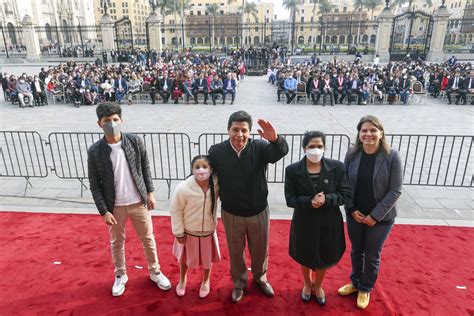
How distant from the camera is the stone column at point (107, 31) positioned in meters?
33.6

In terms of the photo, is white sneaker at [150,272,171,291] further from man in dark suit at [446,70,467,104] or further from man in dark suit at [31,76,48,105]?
man in dark suit at [446,70,467,104]

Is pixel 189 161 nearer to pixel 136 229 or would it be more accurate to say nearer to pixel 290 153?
pixel 290 153

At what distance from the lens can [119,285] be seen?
3.58 meters

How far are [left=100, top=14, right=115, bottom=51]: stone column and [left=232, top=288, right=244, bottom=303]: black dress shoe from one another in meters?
36.4

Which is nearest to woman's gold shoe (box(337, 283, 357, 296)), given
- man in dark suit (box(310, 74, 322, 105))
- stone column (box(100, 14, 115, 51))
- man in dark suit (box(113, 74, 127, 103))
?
man in dark suit (box(310, 74, 322, 105))

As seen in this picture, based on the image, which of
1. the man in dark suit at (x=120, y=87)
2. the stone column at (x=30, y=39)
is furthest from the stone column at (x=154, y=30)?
the man in dark suit at (x=120, y=87)

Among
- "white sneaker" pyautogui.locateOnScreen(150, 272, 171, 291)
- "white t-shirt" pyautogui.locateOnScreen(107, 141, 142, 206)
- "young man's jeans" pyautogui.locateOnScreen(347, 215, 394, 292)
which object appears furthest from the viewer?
"white sneaker" pyautogui.locateOnScreen(150, 272, 171, 291)

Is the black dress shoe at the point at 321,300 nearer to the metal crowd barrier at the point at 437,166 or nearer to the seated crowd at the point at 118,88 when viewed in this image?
the metal crowd barrier at the point at 437,166

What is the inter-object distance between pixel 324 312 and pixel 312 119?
9.59 meters

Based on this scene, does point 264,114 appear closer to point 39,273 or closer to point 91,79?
point 91,79

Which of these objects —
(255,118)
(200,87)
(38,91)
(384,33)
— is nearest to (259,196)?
(255,118)

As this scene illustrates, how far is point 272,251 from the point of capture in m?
4.31

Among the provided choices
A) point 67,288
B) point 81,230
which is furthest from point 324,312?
point 81,230

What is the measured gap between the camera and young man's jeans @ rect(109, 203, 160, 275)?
11.2 feet
